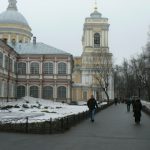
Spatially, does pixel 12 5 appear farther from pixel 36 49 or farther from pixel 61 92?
pixel 61 92

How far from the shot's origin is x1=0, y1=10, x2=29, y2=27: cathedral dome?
87938 mm

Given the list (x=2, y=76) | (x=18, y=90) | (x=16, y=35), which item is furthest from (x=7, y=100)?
(x=16, y=35)

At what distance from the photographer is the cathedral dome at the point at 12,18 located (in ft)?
289

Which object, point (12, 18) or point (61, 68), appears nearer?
point (61, 68)

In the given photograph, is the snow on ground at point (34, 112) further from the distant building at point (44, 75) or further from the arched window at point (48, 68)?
the arched window at point (48, 68)

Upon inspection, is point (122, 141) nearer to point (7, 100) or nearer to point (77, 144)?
point (77, 144)

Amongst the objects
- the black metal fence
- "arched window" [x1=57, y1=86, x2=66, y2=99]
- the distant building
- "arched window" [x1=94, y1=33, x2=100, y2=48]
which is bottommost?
the black metal fence

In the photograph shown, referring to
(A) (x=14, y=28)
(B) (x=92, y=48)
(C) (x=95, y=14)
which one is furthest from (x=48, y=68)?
(C) (x=95, y=14)

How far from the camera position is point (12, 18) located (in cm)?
8888

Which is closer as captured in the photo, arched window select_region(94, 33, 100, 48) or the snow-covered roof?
the snow-covered roof

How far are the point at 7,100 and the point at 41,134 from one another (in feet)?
Answer: 141

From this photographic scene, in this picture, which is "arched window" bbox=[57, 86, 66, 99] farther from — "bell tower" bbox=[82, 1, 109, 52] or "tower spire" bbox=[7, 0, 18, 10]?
"tower spire" bbox=[7, 0, 18, 10]

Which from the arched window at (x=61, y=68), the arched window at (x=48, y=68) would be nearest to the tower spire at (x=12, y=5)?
the arched window at (x=48, y=68)

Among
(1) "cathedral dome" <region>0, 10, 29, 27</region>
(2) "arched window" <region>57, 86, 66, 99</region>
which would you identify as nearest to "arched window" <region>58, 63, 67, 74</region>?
(2) "arched window" <region>57, 86, 66, 99</region>
